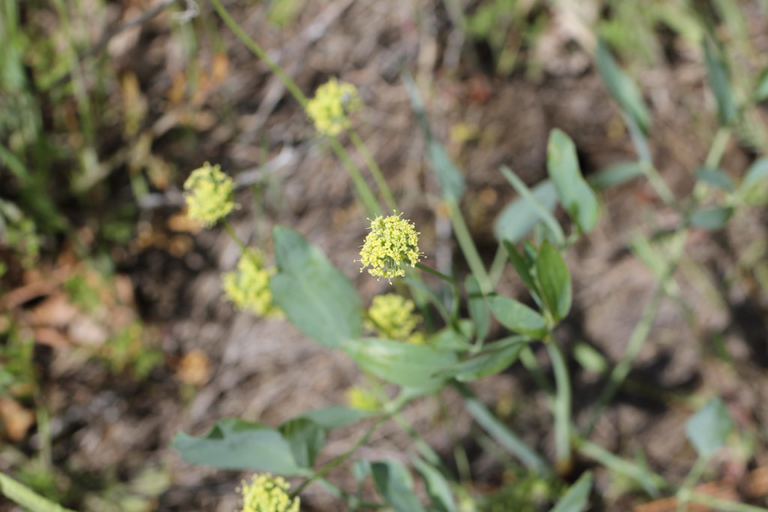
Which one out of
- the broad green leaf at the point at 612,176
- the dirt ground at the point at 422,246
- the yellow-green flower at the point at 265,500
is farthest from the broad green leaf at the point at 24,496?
the broad green leaf at the point at 612,176

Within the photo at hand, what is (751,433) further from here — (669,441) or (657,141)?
(657,141)

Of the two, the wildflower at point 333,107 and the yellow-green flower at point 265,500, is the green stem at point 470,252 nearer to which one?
the wildflower at point 333,107

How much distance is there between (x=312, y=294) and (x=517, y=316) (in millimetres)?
508

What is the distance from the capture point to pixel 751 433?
8.35 feet

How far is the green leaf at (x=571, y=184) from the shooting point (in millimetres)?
1540

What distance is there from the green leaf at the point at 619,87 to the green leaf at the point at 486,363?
1.01 m

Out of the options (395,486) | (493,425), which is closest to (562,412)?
(493,425)

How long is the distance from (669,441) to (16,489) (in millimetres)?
2301

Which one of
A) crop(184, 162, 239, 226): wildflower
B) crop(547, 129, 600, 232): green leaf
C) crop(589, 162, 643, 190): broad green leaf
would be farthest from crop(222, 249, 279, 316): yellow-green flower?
crop(589, 162, 643, 190): broad green leaf

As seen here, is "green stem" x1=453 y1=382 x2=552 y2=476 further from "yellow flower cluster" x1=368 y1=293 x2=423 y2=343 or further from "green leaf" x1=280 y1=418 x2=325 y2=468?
"green leaf" x1=280 y1=418 x2=325 y2=468

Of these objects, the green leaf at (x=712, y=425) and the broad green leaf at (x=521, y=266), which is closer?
the broad green leaf at (x=521, y=266)

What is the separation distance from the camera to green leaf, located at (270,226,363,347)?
1.55 m

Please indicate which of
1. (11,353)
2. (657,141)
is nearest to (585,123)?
(657,141)

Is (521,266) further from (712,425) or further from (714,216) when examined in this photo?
(712,425)
